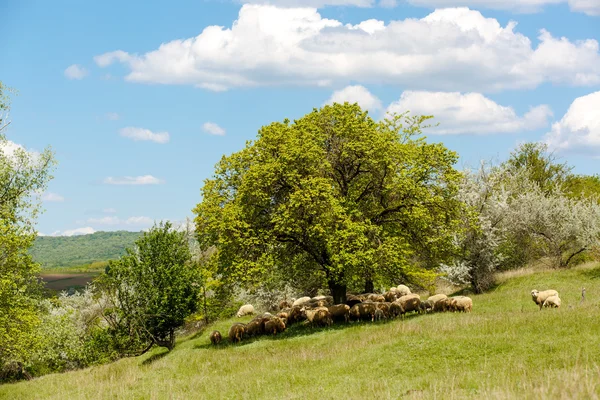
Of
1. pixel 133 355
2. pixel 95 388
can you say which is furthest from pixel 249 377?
pixel 133 355

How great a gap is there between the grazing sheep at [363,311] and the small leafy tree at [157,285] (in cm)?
1090

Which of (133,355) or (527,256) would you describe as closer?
(133,355)

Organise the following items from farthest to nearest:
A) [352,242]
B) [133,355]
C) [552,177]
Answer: [552,177], [133,355], [352,242]

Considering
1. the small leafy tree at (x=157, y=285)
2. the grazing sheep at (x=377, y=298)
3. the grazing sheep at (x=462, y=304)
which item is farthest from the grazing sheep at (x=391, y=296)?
the small leafy tree at (x=157, y=285)

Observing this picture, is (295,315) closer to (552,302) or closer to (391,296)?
(391,296)

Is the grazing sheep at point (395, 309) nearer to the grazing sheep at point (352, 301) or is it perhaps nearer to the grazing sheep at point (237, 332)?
the grazing sheep at point (352, 301)

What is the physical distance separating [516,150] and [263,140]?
63.9 m

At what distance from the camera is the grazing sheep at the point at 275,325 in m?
33.6

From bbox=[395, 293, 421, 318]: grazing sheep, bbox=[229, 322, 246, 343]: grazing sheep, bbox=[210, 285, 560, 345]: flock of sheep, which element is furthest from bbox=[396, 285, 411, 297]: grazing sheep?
bbox=[229, 322, 246, 343]: grazing sheep

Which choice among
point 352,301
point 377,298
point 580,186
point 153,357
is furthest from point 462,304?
point 580,186

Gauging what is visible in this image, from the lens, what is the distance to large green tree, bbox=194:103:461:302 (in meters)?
31.3

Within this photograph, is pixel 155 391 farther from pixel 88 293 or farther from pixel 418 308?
pixel 88 293

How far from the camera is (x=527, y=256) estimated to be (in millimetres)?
53094

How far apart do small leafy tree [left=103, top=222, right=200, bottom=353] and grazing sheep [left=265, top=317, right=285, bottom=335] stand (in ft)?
18.0
